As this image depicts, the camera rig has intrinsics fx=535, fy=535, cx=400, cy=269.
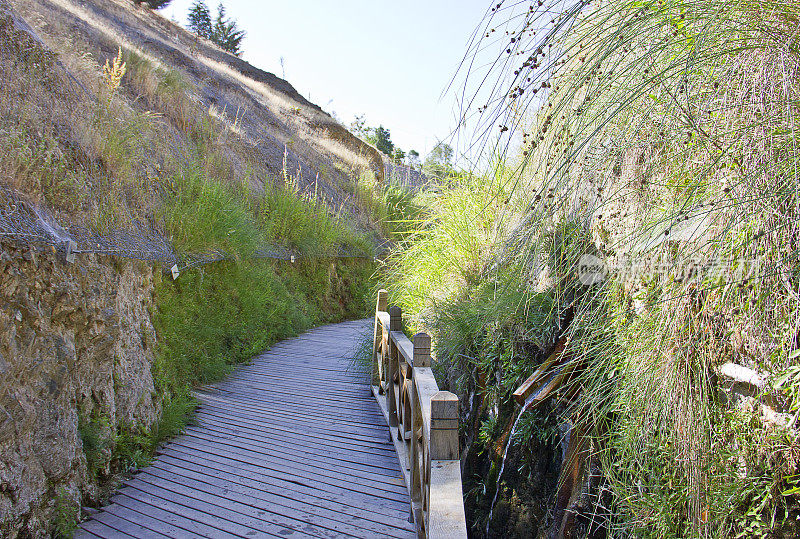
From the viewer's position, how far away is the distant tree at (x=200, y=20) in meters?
28.4

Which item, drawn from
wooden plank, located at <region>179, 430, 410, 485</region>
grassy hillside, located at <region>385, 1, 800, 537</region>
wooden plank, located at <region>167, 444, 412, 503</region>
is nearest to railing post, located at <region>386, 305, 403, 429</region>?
wooden plank, located at <region>179, 430, 410, 485</region>

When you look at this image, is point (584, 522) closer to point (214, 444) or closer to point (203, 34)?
point (214, 444)

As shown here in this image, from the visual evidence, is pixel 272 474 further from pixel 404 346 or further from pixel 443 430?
pixel 443 430

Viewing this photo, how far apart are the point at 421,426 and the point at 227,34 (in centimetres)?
3081

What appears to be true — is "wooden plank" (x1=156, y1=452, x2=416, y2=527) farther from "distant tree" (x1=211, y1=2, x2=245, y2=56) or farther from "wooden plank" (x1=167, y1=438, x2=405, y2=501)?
"distant tree" (x1=211, y1=2, x2=245, y2=56)

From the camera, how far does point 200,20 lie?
94.1ft

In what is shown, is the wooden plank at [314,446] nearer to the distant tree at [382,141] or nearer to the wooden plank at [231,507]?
the wooden plank at [231,507]

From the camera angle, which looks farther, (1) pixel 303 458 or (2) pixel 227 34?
(2) pixel 227 34

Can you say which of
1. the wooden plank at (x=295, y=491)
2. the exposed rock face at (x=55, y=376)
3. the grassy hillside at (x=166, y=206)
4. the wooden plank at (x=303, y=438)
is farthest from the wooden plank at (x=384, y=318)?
the exposed rock face at (x=55, y=376)

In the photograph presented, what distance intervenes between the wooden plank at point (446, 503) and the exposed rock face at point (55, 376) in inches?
76.5

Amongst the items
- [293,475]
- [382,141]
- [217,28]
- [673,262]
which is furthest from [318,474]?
[217,28]

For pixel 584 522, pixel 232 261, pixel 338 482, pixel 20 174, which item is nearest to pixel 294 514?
pixel 338 482

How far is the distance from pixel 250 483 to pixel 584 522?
2.05 meters

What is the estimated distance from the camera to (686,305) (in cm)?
191
